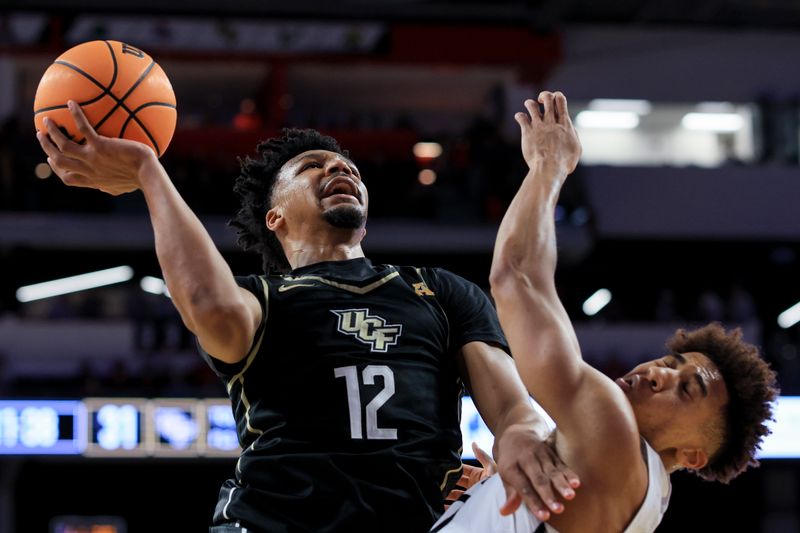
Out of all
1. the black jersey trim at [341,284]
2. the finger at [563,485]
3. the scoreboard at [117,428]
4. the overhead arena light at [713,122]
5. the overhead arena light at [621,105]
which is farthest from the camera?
the overhead arena light at [713,122]

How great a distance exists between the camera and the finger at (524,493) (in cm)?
283

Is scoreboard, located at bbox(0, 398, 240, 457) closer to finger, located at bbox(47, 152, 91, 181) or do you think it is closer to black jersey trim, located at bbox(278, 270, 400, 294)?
black jersey trim, located at bbox(278, 270, 400, 294)

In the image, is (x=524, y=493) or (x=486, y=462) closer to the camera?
(x=524, y=493)

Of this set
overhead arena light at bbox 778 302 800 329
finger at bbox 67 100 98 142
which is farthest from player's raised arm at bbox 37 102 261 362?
overhead arena light at bbox 778 302 800 329

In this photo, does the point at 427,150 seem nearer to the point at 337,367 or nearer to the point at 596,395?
the point at 337,367

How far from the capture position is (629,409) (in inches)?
117

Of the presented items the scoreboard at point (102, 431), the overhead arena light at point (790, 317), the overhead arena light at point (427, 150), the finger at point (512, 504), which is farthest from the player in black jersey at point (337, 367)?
the overhead arena light at point (790, 317)

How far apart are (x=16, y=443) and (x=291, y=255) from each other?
29.6ft

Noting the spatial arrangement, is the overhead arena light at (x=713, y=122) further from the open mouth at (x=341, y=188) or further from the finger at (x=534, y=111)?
the finger at (x=534, y=111)

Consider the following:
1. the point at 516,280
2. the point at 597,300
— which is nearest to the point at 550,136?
the point at 516,280

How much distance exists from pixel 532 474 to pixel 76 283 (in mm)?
14277

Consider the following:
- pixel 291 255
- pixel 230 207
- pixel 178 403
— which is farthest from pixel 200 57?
pixel 291 255

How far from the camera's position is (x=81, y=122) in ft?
9.68

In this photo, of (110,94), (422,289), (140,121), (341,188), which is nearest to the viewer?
(110,94)
